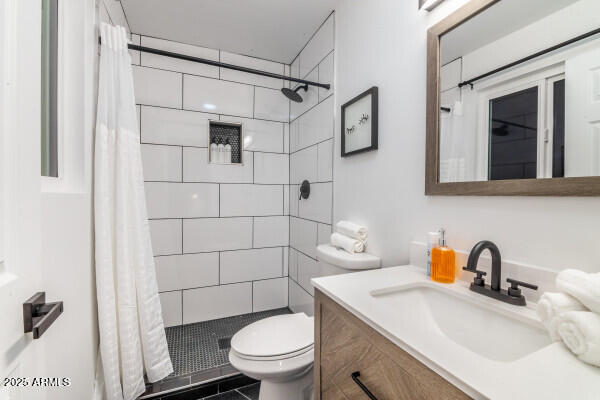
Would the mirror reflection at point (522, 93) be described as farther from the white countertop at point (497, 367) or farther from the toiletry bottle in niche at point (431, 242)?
the white countertop at point (497, 367)

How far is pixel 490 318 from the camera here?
2.27 feet

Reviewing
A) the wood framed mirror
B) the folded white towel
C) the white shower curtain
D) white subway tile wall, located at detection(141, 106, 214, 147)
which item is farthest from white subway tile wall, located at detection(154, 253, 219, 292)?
the wood framed mirror

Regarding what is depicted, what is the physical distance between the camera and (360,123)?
1.37 meters

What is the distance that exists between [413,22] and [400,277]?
1.03 m

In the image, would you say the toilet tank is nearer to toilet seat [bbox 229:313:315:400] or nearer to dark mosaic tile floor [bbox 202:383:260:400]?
toilet seat [bbox 229:313:315:400]

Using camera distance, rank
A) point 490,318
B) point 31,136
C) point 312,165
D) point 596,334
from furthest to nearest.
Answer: point 312,165 < point 490,318 < point 31,136 < point 596,334

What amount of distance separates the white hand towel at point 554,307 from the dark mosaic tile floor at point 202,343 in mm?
1631

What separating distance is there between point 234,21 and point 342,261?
1.72m

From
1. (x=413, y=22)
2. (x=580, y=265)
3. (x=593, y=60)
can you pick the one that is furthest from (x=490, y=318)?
(x=413, y=22)

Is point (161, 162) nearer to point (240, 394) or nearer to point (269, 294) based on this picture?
point (269, 294)

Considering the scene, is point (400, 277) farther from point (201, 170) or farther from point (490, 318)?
point (201, 170)

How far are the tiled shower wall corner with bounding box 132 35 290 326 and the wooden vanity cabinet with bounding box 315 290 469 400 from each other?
4.76 ft

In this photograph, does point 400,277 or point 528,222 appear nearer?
point 528,222

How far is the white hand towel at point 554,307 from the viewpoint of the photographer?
0.51m
